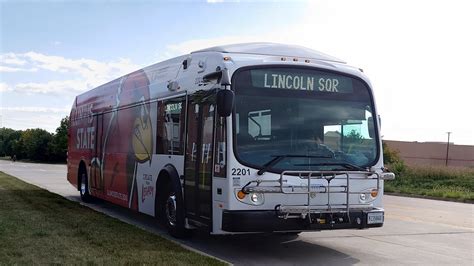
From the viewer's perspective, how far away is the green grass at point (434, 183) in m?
27.4

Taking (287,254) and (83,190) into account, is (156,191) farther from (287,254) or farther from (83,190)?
(83,190)

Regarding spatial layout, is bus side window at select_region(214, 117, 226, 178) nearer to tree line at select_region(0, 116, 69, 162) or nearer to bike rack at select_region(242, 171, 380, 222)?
bike rack at select_region(242, 171, 380, 222)

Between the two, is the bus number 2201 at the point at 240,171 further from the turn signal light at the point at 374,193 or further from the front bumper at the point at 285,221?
the turn signal light at the point at 374,193

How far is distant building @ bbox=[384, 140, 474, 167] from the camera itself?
253 feet

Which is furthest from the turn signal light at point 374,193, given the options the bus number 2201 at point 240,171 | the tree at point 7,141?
the tree at point 7,141

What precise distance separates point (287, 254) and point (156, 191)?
3.09 metres

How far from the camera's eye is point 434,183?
3284 cm

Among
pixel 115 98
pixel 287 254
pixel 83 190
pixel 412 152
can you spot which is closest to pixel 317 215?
pixel 287 254

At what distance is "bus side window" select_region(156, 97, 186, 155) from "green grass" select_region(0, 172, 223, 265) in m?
1.59

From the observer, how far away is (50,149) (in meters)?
88.4

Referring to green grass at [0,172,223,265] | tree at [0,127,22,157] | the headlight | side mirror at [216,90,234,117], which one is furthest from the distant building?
tree at [0,127,22,157]

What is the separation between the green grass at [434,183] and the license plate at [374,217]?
18.4m

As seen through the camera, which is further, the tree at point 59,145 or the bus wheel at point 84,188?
the tree at point 59,145

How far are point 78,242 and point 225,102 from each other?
317 centimetres
